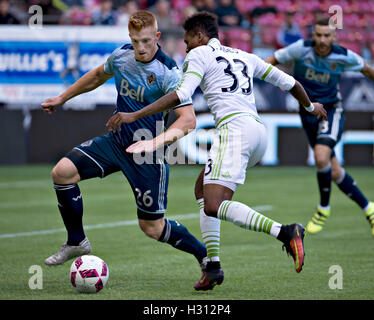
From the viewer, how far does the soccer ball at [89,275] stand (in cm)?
574

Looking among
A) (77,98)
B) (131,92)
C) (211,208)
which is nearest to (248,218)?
(211,208)

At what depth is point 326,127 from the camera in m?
9.59

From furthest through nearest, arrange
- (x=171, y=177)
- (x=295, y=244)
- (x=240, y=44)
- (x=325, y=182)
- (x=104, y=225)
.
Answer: (x=240, y=44) → (x=171, y=177) → (x=104, y=225) → (x=325, y=182) → (x=295, y=244)

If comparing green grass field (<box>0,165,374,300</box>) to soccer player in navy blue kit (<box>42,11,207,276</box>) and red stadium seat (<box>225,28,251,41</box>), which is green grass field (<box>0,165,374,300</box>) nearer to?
soccer player in navy blue kit (<box>42,11,207,276</box>)

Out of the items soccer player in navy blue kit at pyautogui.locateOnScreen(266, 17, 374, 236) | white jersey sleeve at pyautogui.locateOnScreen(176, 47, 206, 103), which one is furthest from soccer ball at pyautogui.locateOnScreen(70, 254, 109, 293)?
soccer player in navy blue kit at pyautogui.locateOnScreen(266, 17, 374, 236)

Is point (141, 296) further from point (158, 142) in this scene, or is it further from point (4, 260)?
point (4, 260)

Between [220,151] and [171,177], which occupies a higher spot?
[220,151]

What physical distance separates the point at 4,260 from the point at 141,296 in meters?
2.10

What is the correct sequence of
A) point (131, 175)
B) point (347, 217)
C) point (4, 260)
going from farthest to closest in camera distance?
point (347, 217)
point (4, 260)
point (131, 175)

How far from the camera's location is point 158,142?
5.51 m

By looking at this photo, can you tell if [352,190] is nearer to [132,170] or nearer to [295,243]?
[132,170]

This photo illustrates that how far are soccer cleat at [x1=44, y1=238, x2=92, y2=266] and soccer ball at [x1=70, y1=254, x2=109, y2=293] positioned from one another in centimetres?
34

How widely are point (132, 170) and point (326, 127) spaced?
158 inches

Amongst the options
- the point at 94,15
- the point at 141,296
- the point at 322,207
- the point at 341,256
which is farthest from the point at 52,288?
the point at 94,15
